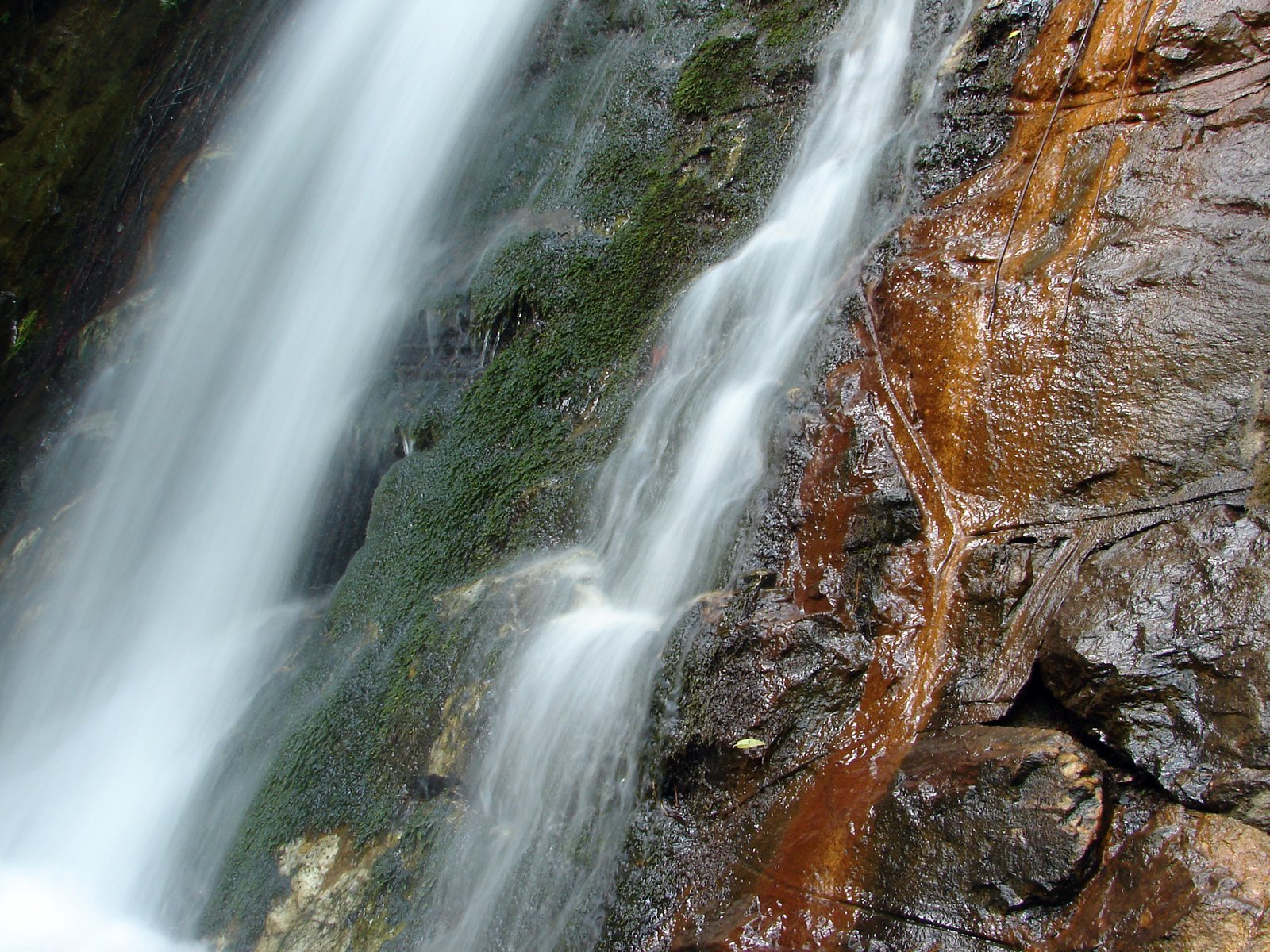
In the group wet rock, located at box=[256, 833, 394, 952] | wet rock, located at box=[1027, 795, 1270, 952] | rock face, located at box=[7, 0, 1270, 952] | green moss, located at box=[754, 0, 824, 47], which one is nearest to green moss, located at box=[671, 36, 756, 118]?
green moss, located at box=[754, 0, 824, 47]

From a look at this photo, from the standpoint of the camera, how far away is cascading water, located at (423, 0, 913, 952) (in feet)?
11.9

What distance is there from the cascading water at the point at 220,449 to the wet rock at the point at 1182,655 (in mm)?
5152

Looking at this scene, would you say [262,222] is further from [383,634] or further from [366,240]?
[383,634]

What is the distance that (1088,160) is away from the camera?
3896 mm

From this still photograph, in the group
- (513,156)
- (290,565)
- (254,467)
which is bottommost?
(290,565)

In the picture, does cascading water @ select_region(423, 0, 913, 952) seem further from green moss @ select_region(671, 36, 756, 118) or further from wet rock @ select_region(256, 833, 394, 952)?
green moss @ select_region(671, 36, 756, 118)

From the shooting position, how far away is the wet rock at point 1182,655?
247 centimetres

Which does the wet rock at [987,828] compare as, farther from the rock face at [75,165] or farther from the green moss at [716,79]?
the rock face at [75,165]

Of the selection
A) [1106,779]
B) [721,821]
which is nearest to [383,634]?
[721,821]

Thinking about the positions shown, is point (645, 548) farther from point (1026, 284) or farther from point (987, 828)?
point (987, 828)

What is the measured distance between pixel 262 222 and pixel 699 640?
662cm

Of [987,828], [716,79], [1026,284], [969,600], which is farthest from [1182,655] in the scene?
[716,79]

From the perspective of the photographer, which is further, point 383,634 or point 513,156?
point 513,156

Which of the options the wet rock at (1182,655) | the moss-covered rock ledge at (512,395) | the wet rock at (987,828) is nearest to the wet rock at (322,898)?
the moss-covered rock ledge at (512,395)
